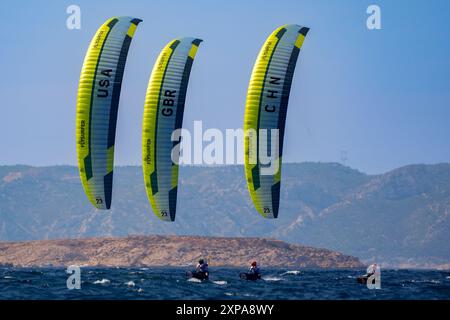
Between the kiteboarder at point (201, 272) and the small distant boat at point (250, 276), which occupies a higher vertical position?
the kiteboarder at point (201, 272)

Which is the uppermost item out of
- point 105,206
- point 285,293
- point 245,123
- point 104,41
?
point 104,41

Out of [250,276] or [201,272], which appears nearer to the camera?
[201,272]

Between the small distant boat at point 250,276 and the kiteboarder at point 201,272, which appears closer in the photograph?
the kiteboarder at point 201,272

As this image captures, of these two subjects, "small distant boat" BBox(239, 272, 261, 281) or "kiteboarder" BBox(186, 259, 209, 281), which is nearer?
"kiteboarder" BBox(186, 259, 209, 281)

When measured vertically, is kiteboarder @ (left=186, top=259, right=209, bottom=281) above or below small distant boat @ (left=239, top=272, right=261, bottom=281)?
above

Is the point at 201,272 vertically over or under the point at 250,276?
over
